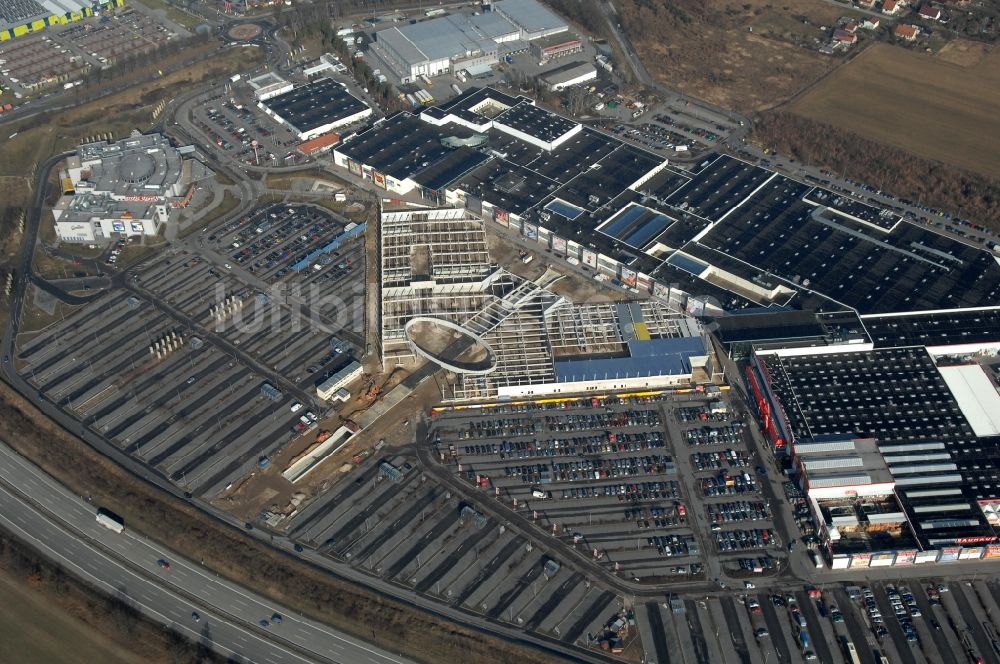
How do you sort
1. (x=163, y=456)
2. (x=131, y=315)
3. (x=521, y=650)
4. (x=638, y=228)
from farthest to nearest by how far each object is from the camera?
(x=638, y=228), (x=131, y=315), (x=163, y=456), (x=521, y=650)

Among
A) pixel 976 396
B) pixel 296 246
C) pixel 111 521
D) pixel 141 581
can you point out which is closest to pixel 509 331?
pixel 296 246

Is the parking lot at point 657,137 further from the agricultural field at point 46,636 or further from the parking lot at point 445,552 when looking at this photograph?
the agricultural field at point 46,636

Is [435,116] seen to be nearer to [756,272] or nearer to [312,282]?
[312,282]

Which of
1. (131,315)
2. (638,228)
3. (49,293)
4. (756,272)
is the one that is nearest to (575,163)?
(638,228)

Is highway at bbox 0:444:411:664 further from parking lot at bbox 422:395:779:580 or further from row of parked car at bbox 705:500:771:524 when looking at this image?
row of parked car at bbox 705:500:771:524

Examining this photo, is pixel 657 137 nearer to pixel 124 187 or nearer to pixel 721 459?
pixel 721 459

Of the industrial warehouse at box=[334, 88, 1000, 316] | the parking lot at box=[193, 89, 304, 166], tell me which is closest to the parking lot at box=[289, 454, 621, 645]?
the industrial warehouse at box=[334, 88, 1000, 316]
